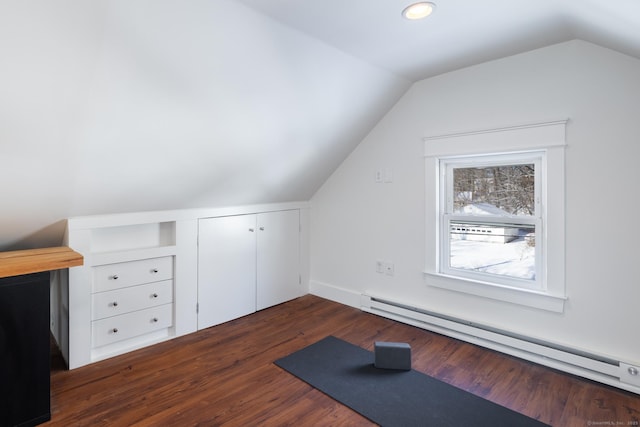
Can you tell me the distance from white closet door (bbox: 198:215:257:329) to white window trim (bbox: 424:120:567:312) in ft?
5.54

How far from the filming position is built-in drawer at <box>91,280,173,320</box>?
248cm

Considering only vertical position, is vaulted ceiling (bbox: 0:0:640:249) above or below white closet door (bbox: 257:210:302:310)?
above

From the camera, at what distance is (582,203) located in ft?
7.46

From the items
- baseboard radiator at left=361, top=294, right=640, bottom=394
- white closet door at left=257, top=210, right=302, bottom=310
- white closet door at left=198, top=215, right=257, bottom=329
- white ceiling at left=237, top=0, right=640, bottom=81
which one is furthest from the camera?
white closet door at left=257, top=210, right=302, bottom=310

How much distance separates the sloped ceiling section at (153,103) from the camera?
4.90ft

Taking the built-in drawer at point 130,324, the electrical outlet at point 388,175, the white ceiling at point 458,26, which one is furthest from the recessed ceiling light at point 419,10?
the built-in drawer at point 130,324

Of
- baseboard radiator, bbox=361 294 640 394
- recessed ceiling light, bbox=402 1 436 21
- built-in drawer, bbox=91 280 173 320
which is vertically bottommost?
baseboard radiator, bbox=361 294 640 394

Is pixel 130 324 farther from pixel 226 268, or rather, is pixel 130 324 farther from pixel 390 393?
pixel 390 393

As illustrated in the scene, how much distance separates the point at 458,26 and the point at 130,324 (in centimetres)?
294

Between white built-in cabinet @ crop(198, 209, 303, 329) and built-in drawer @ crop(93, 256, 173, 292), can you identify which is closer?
built-in drawer @ crop(93, 256, 173, 292)

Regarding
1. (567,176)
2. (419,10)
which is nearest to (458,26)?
(419,10)

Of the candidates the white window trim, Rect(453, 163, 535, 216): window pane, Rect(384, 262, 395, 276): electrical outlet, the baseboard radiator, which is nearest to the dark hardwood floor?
the baseboard radiator

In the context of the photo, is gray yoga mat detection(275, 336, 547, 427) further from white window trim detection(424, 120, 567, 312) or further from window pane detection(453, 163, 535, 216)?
window pane detection(453, 163, 535, 216)

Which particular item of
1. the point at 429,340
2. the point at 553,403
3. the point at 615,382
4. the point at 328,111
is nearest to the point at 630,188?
the point at 615,382
